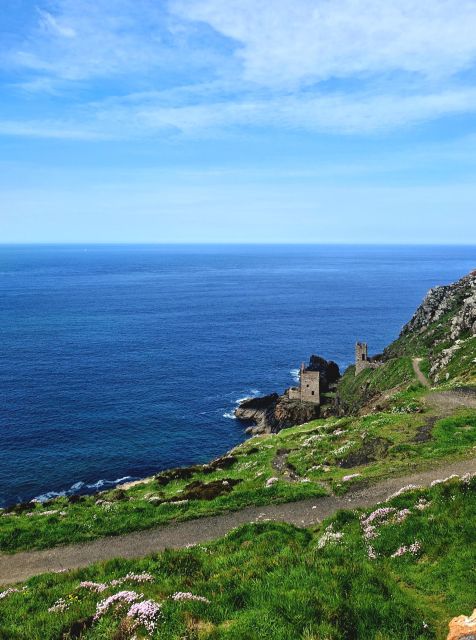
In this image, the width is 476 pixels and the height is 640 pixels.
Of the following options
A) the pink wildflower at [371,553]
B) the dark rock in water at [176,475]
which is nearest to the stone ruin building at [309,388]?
the dark rock in water at [176,475]

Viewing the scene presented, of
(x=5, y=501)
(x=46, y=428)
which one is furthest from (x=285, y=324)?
(x=5, y=501)

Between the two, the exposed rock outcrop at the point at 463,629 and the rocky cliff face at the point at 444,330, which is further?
the rocky cliff face at the point at 444,330

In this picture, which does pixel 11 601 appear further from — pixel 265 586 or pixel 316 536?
pixel 316 536

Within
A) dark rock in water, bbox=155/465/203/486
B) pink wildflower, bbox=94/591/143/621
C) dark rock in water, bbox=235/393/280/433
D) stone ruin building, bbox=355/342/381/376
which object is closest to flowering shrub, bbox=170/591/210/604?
pink wildflower, bbox=94/591/143/621

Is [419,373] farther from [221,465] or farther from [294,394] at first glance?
[221,465]

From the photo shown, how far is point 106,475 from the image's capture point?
6562 centimetres

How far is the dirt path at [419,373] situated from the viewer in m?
62.5

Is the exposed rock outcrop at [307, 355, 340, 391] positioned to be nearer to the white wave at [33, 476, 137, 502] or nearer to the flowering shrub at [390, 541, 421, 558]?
the white wave at [33, 476, 137, 502]

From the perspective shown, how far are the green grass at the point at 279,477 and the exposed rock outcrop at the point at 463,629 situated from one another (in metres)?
16.8

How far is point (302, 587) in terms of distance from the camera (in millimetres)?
12781

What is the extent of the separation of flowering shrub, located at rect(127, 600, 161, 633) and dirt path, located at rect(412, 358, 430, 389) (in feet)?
176

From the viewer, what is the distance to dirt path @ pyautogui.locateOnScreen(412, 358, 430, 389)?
205ft

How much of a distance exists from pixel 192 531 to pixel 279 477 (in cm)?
1057

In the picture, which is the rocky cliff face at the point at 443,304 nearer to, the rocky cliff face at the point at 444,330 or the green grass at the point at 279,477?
the rocky cliff face at the point at 444,330
